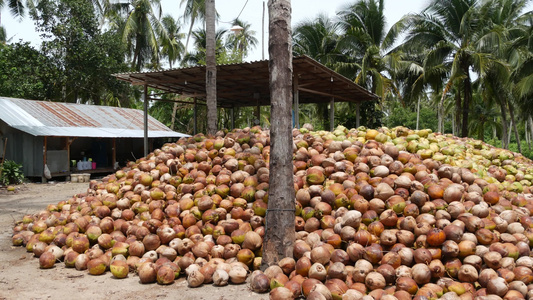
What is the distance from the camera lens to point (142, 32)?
27.0 meters

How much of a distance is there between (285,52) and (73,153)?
1775cm

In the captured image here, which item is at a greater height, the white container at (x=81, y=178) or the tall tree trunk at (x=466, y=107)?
the tall tree trunk at (x=466, y=107)

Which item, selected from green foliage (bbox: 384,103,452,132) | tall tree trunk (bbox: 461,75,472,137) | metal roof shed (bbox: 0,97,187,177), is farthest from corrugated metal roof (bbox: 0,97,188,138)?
green foliage (bbox: 384,103,452,132)

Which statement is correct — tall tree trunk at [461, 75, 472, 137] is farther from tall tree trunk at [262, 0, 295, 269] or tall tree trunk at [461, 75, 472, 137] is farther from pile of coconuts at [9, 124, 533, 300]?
tall tree trunk at [262, 0, 295, 269]

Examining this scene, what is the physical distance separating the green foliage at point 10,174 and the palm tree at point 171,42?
16287 mm

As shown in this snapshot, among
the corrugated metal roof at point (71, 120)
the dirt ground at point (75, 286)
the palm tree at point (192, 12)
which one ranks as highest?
the palm tree at point (192, 12)

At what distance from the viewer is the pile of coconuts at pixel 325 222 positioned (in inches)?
143

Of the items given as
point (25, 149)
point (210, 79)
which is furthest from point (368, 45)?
point (25, 149)

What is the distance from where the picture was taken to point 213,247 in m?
4.49

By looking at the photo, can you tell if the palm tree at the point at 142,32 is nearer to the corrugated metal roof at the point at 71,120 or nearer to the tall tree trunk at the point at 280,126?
the corrugated metal roof at the point at 71,120

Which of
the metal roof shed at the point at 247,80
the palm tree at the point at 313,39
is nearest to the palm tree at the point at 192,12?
the palm tree at the point at 313,39

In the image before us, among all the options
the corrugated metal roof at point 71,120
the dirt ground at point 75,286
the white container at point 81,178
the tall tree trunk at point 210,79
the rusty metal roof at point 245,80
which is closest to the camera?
the dirt ground at point 75,286

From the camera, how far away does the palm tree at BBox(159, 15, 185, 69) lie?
93.7ft

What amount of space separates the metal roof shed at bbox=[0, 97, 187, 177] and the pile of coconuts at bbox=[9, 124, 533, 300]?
34.1 feet
